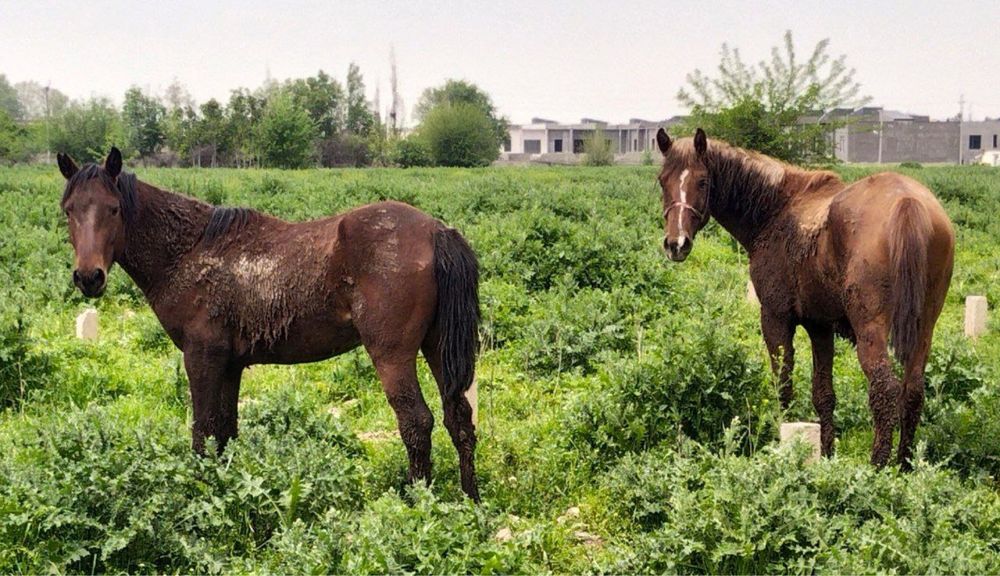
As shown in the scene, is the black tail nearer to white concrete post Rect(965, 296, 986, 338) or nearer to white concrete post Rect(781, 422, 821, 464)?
white concrete post Rect(781, 422, 821, 464)

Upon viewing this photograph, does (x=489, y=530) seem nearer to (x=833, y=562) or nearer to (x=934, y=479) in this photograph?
(x=833, y=562)

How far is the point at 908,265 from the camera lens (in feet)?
18.8

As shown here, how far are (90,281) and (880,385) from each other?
493 cm

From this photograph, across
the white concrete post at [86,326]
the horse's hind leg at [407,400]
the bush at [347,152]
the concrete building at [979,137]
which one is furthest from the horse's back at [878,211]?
the concrete building at [979,137]

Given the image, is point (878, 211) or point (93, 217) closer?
point (93, 217)

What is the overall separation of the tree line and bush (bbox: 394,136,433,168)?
0.09 meters

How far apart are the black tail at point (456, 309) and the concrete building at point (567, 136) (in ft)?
345

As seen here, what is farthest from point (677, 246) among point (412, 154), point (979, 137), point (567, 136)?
point (567, 136)

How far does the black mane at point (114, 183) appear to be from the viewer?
19.0ft

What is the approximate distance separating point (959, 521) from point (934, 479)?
296 mm

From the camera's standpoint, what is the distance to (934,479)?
530 cm

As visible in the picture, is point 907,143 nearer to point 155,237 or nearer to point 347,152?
point 347,152

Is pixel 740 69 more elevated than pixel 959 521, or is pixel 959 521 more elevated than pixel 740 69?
pixel 740 69

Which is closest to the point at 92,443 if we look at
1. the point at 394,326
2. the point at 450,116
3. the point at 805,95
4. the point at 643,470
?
the point at 394,326
